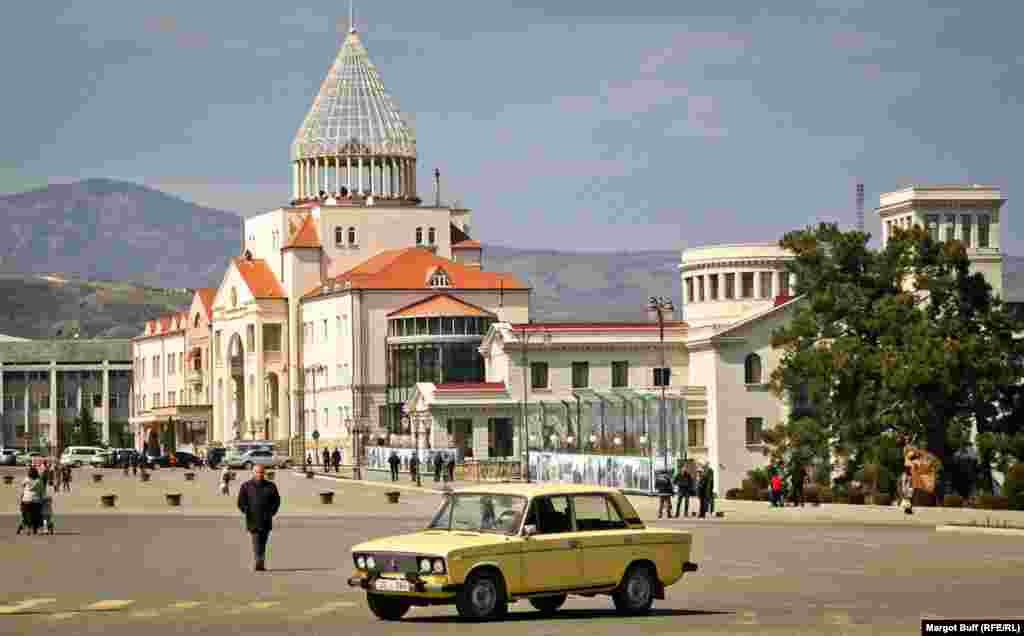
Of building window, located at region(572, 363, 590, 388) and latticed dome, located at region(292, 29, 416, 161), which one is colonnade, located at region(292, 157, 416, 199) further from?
building window, located at region(572, 363, 590, 388)

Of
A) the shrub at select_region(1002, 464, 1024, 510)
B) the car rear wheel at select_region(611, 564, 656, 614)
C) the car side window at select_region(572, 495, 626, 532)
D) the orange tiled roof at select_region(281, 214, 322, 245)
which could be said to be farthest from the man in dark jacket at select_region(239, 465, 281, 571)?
the orange tiled roof at select_region(281, 214, 322, 245)

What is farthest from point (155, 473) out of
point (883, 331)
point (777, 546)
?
point (777, 546)

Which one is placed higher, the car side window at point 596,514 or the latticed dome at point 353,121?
the latticed dome at point 353,121

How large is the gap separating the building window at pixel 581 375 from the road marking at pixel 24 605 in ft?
334

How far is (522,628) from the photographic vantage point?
2550 centimetres

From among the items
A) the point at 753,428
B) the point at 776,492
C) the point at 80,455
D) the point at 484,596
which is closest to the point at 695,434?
the point at 753,428

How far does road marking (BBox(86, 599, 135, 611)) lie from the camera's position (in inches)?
1135

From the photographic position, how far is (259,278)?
16875 cm

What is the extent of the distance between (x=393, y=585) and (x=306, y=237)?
140 metres

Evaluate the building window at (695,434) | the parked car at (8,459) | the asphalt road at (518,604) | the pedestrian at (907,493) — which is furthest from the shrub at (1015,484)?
the parked car at (8,459)

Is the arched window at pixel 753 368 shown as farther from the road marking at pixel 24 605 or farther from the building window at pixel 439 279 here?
the road marking at pixel 24 605

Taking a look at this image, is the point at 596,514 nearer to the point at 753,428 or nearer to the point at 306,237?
the point at 753,428

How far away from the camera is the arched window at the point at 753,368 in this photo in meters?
112

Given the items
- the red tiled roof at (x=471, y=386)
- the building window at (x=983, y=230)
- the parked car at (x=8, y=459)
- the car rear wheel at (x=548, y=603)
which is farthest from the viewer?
the parked car at (x=8, y=459)
